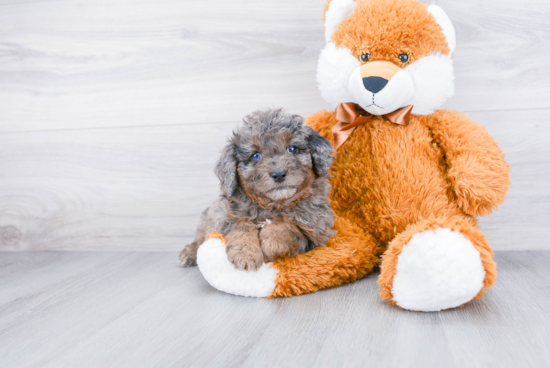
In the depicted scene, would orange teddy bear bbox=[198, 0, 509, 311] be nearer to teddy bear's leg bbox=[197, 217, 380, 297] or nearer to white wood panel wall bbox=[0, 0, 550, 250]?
teddy bear's leg bbox=[197, 217, 380, 297]

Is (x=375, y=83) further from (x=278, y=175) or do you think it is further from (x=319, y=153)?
(x=278, y=175)

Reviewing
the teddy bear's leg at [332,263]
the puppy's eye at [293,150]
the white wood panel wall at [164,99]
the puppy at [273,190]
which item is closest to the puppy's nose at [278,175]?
the puppy at [273,190]

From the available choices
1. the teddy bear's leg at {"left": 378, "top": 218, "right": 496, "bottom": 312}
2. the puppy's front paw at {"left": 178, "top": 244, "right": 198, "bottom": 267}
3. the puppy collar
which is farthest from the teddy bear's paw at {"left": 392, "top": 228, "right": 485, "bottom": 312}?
the puppy's front paw at {"left": 178, "top": 244, "right": 198, "bottom": 267}

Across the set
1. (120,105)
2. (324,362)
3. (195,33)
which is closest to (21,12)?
(120,105)

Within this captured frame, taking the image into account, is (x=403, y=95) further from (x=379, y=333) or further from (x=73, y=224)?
(x=73, y=224)

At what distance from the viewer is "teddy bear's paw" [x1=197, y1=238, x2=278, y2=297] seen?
1253 millimetres

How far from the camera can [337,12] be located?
1.40 meters

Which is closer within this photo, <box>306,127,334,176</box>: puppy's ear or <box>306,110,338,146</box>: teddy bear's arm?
<box>306,127,334,176</box>: puppy's ear

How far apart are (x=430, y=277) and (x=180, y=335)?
0.63 meters

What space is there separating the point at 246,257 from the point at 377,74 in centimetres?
66

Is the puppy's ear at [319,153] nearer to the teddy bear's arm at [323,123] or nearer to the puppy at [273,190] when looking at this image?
the puppy at [273,190]

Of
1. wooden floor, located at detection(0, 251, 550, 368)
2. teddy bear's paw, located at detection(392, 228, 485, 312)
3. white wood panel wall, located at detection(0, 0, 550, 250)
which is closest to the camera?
wooden floor, located at detection(0, 251, 550, 368)

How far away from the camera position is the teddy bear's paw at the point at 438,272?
105 cm

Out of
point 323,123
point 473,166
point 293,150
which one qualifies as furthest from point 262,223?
point 473,166
